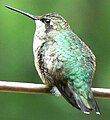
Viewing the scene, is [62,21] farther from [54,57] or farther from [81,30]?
[81,30]

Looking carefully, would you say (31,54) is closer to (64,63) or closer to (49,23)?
(49,23)

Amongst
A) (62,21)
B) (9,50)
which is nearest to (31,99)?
(9,50)

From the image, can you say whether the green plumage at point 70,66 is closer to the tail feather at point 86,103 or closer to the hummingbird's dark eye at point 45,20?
the tail feather at point 86,103

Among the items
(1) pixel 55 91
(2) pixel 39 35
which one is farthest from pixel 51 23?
(1) pixel 55 91

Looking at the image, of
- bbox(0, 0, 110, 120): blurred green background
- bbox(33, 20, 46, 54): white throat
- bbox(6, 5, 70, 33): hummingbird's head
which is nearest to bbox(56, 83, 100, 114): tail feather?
bbox(33, 20, 46, 54): white throat

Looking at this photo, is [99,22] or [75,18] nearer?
[75,18]

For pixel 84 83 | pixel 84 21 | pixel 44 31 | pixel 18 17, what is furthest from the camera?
pixel 84 21
